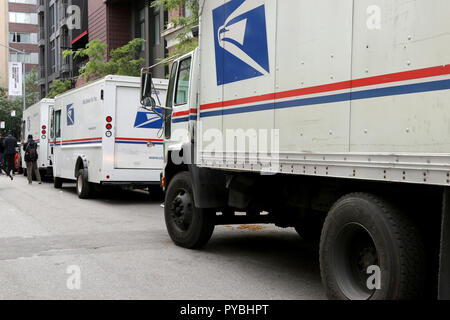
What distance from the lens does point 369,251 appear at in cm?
418

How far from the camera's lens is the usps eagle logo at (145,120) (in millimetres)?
12938

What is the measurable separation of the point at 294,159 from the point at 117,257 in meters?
3.12

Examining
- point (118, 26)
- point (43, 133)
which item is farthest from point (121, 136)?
point (118, 26)

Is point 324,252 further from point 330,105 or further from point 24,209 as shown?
point 24,209

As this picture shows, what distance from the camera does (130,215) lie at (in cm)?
1093

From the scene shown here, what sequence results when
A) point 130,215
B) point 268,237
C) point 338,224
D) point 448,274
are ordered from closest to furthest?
point 448,274
point 338,224
point 268,237
point 130,215

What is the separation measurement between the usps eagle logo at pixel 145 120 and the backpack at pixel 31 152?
8.52 meters

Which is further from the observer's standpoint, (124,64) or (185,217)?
(124,64)

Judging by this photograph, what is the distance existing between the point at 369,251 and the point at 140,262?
3.24 metres

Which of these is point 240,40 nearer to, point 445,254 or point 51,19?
point 445,254

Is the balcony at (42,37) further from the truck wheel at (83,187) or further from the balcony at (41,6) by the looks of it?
the truck wheel at (83,187)

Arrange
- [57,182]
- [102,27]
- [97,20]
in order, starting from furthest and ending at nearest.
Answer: [97,20], [102,27], [57,182]

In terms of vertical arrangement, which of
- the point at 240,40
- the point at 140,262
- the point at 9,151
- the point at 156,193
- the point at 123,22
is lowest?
the point at 156,193
